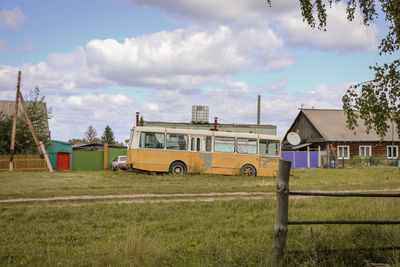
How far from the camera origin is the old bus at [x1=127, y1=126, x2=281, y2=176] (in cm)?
2261

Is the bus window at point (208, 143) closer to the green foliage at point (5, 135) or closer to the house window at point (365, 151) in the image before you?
the green foliage at point (5, 135)

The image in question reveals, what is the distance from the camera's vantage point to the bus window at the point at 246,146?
76.9 ft

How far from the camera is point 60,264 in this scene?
528cm

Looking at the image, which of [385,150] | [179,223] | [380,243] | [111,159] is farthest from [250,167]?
[385,150]

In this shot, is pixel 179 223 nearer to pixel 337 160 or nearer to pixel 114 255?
pixel 114 255

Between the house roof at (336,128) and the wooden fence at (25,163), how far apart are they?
2628 cm

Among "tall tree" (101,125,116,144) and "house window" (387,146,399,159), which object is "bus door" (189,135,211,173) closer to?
"house window" (387,146,399,159)

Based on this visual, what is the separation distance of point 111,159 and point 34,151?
5.73 metres

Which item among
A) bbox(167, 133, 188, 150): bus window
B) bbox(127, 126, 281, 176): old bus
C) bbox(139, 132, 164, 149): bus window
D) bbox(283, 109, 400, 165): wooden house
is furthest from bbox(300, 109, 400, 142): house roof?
bbox(139, 132, 164, 149): bus window

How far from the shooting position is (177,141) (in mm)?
22984

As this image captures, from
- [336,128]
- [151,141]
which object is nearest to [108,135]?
[336,128]

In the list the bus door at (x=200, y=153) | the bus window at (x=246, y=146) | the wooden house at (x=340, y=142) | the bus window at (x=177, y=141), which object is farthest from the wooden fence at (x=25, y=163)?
the wooden house at (x=340, y=142)

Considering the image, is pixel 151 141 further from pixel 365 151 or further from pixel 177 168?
pixel 365 151

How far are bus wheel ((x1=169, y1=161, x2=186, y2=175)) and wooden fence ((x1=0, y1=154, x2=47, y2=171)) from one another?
1065 cm
